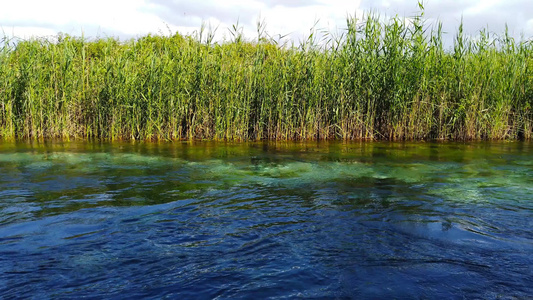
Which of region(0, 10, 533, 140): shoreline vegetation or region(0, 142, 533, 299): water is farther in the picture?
region(0, 10, 533, 140): shoreline vegetation

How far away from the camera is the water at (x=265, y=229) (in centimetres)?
261

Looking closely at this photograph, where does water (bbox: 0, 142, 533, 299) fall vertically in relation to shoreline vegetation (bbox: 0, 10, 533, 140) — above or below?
below

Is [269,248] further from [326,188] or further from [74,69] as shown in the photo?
[74,69]

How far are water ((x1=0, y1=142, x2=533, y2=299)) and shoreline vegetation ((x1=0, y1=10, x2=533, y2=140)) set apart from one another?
2.71 m

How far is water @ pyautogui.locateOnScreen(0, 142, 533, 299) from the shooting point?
2.61 metres

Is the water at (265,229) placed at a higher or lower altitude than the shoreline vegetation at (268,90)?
lower

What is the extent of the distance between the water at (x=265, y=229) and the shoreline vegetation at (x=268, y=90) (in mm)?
2706

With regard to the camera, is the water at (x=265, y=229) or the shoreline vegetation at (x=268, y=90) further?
the shoreline vegetation at (x=268, y=90)

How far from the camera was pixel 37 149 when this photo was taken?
8086 mm

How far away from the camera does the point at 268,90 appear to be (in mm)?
9375

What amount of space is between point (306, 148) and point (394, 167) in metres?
2.24

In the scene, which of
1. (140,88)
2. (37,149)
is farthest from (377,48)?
(37,149)

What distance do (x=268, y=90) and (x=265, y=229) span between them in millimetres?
6070

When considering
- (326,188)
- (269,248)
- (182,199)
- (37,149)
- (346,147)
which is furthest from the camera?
(346,147)
